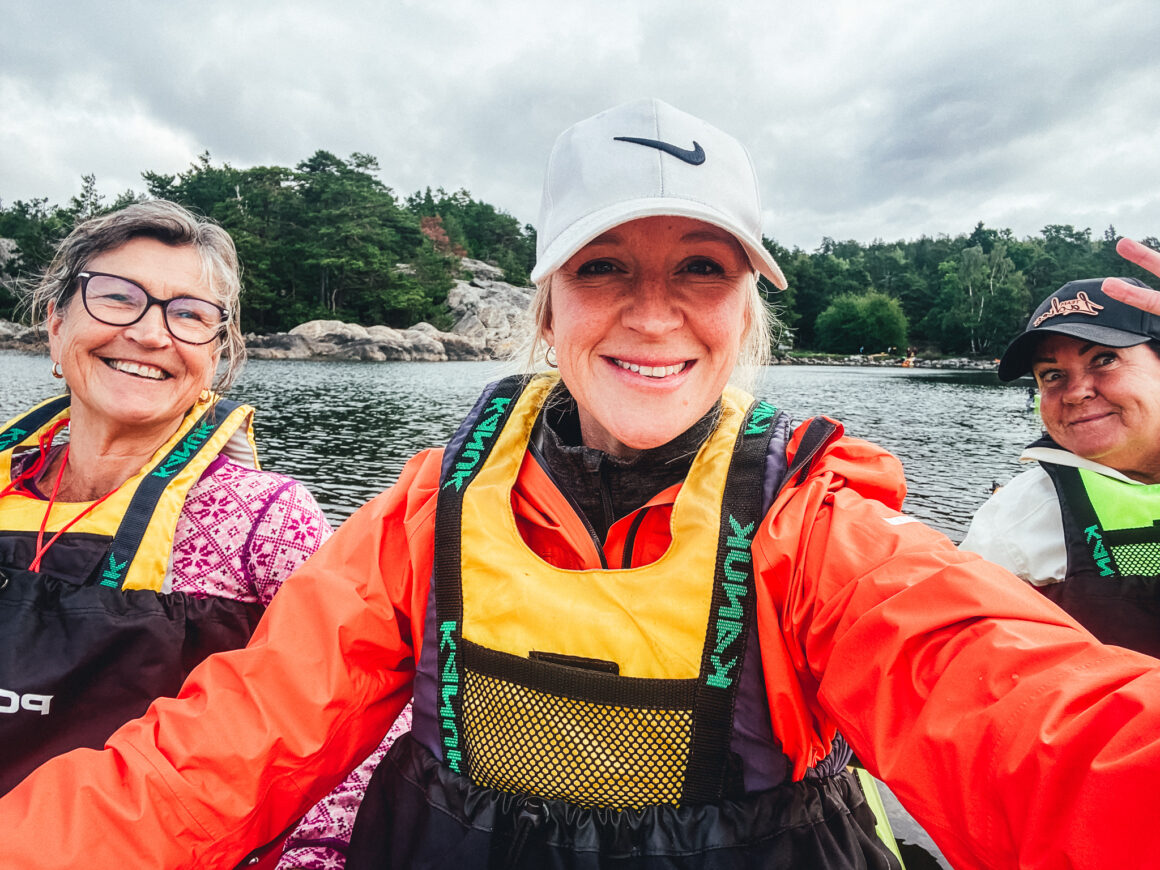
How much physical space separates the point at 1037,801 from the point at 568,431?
1.27 meters

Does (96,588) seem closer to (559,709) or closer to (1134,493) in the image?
(559,709)

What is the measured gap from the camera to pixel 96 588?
1857mm

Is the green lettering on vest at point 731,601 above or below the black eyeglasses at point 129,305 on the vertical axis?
below

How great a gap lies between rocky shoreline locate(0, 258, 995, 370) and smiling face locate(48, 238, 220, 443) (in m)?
27.8

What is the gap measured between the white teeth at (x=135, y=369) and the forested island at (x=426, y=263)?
3095cm

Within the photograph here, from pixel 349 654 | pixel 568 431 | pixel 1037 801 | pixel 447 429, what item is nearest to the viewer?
pixel 1037 801

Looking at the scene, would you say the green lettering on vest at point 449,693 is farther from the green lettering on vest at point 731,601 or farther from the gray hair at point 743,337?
the gray hair at point 743,337

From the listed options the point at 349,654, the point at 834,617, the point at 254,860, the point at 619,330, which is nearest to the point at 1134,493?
the point at 834,617

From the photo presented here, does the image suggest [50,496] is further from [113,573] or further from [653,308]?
[653,308]

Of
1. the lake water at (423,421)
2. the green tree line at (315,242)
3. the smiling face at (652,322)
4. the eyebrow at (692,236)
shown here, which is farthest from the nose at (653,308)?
the green tree line at (315,242)

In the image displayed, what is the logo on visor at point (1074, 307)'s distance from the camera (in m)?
2.86

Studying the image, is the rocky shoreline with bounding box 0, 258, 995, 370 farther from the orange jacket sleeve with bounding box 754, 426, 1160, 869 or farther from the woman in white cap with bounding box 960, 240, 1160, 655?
the orange jacket sleeve with bounding box 754, 426, 1160, 869

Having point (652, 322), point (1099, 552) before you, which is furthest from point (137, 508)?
point (1099, 552)

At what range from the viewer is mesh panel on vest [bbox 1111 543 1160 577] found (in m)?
2.57
